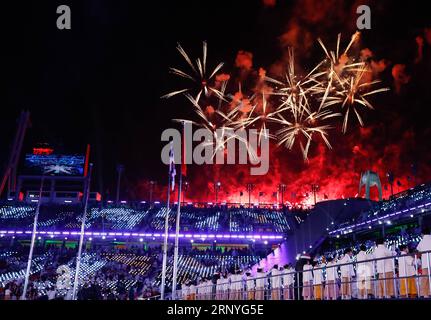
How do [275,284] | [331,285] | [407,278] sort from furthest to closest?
[275,284]
[331,285]
[407,278]

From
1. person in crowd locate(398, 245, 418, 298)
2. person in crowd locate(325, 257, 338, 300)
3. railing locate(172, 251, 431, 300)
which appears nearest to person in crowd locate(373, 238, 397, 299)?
railing locate(172, 251, 431, 300)

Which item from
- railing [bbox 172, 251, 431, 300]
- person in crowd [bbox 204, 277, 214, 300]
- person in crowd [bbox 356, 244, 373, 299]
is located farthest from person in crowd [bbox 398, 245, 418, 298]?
person in crowd [bbox 204, 277, 214, 300]

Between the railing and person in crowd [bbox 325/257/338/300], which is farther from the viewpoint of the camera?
person in crowd [bbox 325/257/338/300]

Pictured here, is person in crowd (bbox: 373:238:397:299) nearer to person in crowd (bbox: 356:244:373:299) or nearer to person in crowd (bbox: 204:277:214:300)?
person in crowd (bbox: 356:244:373:299)

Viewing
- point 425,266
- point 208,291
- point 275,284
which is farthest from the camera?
point 208,291

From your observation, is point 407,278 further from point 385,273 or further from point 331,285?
point 331,285

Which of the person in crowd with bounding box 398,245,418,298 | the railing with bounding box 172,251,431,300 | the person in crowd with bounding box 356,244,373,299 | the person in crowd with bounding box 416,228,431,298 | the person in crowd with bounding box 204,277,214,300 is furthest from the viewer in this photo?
the person in crowd with bounding box 204,277,214,300

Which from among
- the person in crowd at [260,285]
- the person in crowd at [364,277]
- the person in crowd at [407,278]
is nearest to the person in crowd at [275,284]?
the person in crowd at [260,285]

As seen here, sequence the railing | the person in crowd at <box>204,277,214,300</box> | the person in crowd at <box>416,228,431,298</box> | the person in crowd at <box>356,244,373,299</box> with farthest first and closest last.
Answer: the person in crowd at <box>204,277,214,300</box> < the person in crowd at <box>356,244,373,299</box> < the railing < the person in crowd at <box>416,228,431,298</box>

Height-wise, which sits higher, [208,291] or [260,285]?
[260,285]

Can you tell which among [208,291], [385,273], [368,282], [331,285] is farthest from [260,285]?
[385,273]
